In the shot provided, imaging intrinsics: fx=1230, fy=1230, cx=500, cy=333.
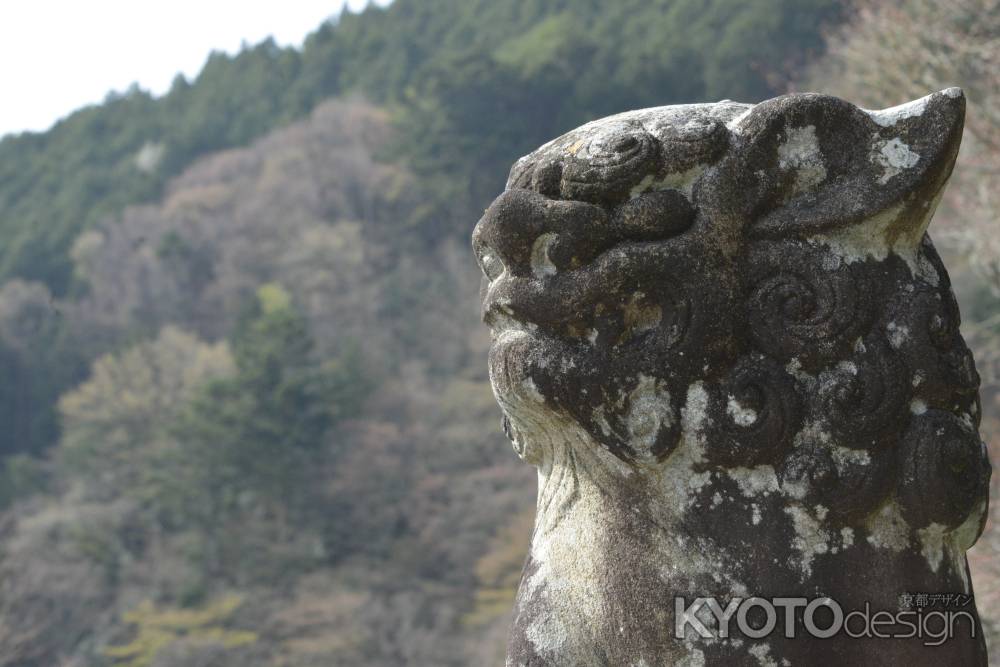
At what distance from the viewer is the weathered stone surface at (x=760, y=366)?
7.06 ft

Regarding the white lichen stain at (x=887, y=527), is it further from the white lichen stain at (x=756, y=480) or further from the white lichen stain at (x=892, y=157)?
the white lichen stain at (x=892, y=157)

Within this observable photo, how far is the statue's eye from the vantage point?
2477 mm

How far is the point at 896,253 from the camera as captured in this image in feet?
7.30

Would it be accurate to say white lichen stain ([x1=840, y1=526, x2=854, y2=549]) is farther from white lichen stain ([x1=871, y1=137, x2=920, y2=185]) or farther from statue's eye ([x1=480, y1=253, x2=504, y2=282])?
statue's eye ([x1=480, y1=253, x2=504, y2=282])

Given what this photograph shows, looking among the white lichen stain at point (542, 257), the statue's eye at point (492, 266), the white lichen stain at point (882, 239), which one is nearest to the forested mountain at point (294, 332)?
the statue's eye at point (492, 266)

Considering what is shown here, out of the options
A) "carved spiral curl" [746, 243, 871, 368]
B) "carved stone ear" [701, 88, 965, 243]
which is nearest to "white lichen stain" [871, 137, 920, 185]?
"carved stone ear" [701, 88, 965, 243]

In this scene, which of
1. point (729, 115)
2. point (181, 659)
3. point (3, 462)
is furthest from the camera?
Answer: point (3, 462)

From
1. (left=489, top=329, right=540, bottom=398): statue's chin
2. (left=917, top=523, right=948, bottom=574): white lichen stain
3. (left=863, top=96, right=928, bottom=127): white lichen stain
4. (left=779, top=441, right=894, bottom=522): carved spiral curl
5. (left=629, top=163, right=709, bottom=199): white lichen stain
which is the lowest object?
(left=917, top=523, right=948, bottom=574): white lichen stain

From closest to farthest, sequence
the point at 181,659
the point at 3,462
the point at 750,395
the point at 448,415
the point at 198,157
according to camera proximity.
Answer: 1. the point at 750,395
2. the point at 181,659
3. the point at 448,415
4. the point at 3,462
5. the point at 198,157

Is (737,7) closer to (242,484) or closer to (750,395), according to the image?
(242,484)

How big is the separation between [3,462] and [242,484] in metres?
12.0

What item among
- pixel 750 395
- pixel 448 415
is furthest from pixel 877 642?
pixel 448 415

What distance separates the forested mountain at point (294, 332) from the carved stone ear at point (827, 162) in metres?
15.6

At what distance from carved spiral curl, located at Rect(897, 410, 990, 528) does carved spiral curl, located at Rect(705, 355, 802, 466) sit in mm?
209
